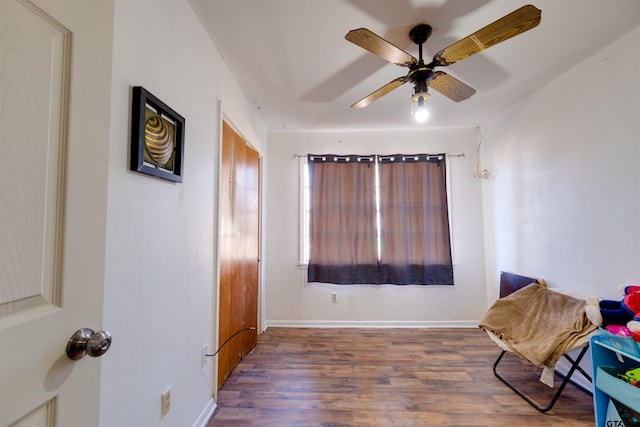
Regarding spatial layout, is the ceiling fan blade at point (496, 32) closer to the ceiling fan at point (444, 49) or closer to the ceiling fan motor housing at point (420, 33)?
the ceiling fan at point (444, 49)

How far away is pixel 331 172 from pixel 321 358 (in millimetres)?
2121

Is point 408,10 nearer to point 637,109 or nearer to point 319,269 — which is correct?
point 637,109

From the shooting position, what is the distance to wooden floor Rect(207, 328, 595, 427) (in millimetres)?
1752

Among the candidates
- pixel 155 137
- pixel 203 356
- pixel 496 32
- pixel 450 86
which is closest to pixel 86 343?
pixel 155 137

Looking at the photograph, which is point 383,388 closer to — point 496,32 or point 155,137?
point 155,137

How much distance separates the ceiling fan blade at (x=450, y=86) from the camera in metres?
1.77

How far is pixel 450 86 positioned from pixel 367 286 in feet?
7.83

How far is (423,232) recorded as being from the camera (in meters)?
3.32

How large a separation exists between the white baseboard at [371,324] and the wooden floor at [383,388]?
348 millimetres

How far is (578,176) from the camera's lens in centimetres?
213

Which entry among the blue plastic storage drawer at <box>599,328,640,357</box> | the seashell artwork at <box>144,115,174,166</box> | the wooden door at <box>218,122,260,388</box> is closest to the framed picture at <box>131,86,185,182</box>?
the seashell artwork at <box>144,115,174,166</box>

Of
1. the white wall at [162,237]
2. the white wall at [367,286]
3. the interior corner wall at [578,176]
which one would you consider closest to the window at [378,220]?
the white wall at [367,286]

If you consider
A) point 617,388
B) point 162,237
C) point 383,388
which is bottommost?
point 383,388

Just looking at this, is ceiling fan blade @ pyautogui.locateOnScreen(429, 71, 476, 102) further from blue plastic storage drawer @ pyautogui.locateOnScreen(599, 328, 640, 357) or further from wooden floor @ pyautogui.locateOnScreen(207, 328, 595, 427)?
wooden floor @ pyautogui.locateOnScreen(207, 328, 595, 427)
